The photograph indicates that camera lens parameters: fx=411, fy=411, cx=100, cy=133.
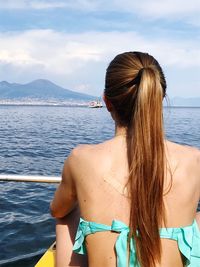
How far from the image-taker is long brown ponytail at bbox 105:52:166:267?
214cm

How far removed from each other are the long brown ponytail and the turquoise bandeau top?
50 mm

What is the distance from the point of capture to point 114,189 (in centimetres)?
222

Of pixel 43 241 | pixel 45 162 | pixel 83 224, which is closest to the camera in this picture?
pixel 83 224

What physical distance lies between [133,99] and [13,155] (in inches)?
761

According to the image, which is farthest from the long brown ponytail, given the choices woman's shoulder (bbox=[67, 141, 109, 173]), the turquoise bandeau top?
woman's shoulder (bbox=[67, 141, 109, 173])

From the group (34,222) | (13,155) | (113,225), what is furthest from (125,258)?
(13,155)

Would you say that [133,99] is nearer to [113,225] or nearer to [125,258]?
[113,225]

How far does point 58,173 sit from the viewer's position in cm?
1558

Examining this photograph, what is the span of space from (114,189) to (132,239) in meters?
0.28

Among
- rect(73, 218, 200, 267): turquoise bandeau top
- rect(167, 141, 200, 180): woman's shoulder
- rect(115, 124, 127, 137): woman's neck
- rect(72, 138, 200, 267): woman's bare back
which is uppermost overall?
rect(115, 124, 127, 137): woman's neck

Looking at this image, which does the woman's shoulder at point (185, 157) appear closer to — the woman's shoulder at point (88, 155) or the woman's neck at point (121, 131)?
the woman's neck at point (121, 131)

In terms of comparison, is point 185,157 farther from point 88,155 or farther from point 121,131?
point 88,155

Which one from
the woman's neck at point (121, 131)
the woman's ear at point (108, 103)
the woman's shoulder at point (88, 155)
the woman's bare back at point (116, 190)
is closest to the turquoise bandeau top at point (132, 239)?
the woman's bare back at point (116, 190)

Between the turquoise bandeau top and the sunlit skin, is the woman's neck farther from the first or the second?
the turquoise bandeau top
